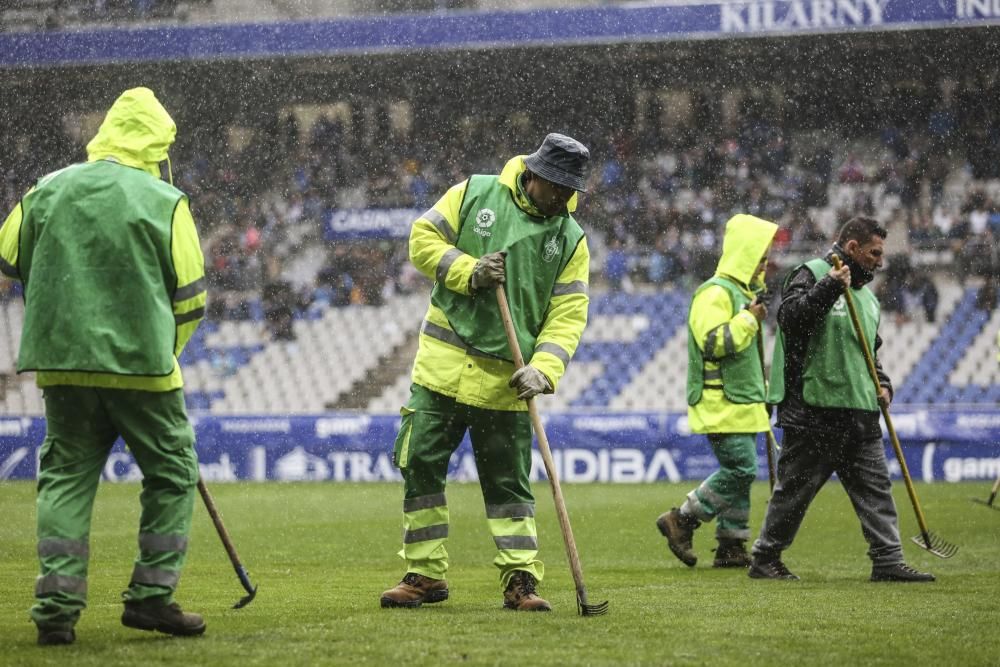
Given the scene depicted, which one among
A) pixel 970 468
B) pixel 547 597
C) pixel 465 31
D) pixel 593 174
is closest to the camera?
pixel 547 597

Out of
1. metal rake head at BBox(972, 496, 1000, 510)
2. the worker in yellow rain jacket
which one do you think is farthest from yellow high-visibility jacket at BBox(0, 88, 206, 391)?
metal rake head at BBox(972, 496, 1000, 510)

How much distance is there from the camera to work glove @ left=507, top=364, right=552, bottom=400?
19.9 feet

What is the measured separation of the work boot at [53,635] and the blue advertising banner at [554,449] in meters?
12.0

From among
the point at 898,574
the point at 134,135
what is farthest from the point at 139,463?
the point at 898,574

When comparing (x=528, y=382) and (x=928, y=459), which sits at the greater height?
(x=528, y=382)

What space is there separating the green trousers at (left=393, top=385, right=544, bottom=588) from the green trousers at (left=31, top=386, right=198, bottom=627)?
4.54 feet

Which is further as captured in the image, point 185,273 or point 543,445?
point 543,445

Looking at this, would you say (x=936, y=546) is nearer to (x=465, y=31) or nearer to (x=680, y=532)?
(x=680, y=532)

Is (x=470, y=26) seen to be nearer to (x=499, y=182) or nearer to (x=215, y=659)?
(x=499, y=182)

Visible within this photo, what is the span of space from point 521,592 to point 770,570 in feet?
7.43

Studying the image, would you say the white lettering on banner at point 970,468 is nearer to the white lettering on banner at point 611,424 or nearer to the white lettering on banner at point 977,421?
the white lettering on banner at point 977,421

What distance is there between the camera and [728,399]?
29.6ft

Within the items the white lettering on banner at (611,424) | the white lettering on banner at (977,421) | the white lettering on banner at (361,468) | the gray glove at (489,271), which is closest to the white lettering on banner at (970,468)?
the white lettering on banner at (977,421)

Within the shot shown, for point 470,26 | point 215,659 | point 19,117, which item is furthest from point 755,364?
point 19,117
